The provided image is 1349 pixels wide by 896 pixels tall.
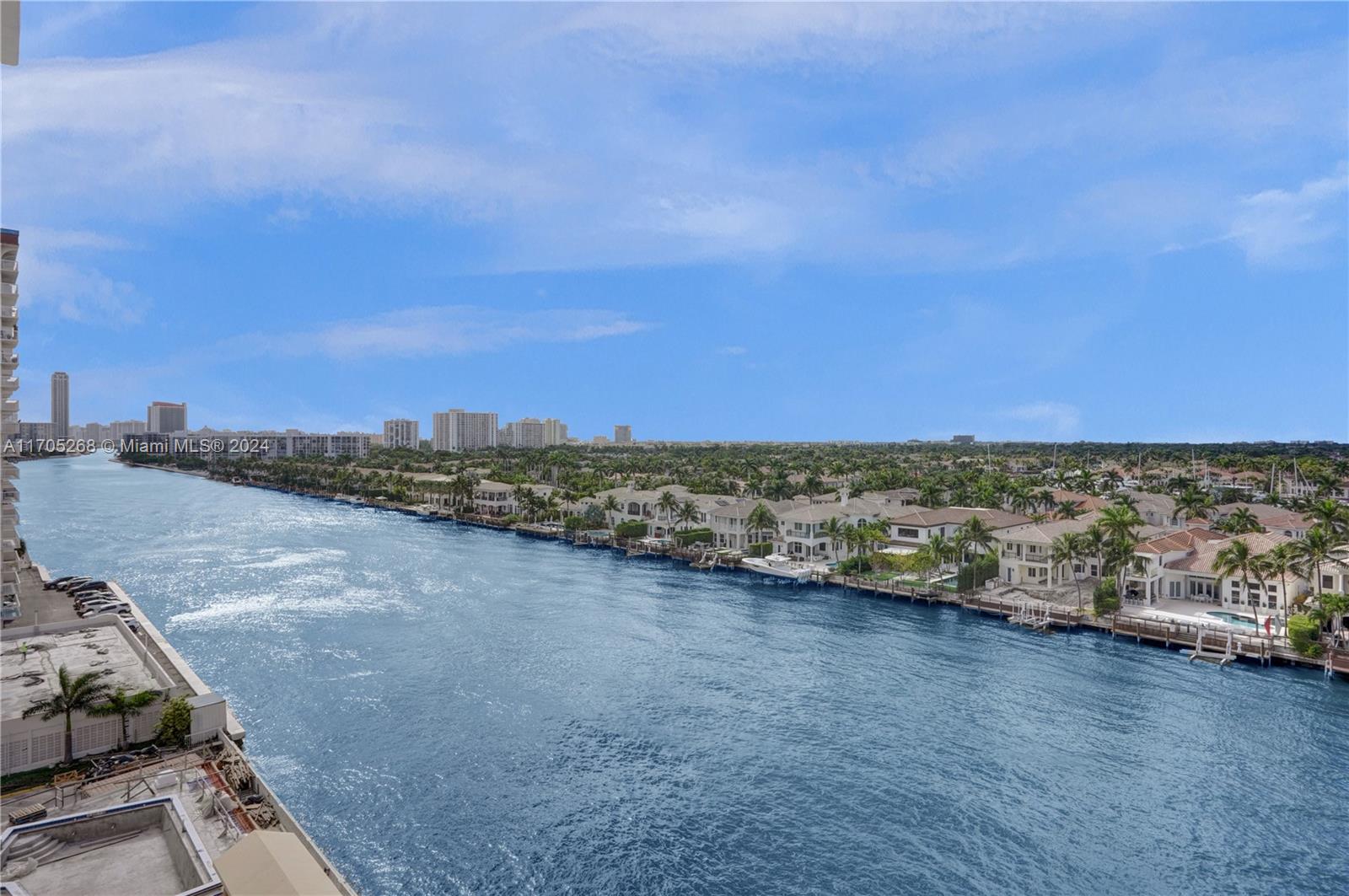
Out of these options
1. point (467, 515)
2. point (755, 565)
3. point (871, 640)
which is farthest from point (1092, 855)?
point (467, 515)

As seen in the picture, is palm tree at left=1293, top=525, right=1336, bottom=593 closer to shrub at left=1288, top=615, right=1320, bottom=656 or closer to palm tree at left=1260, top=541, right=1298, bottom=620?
palm tree at left=1260, top=541, right=1298, bottom=620

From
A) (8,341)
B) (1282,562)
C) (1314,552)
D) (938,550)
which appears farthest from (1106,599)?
(8,341)

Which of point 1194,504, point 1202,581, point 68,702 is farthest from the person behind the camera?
point 1194,504

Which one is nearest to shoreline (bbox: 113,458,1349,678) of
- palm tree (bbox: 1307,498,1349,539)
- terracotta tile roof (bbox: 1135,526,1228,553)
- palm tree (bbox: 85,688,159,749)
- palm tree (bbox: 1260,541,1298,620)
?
palm tree (bbox: 1260,541,1298,620)

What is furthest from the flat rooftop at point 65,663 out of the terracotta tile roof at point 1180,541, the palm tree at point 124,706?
the terracotta tile roof at point 1180,541

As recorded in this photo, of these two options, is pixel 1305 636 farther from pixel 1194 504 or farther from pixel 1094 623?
pixel 1194 504
